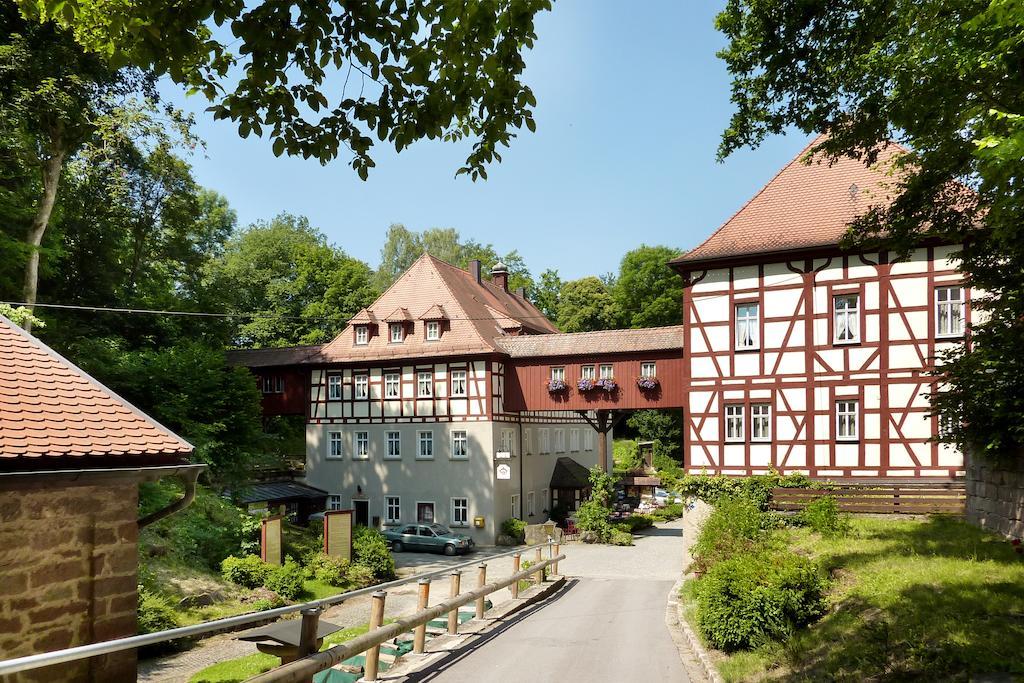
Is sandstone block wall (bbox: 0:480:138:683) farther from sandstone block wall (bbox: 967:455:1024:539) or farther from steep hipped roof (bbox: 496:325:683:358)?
steep hipped roof (bbox: 496:325:683:358)

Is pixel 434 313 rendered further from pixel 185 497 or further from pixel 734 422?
pixel 185 497

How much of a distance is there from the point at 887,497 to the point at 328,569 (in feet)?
50.9

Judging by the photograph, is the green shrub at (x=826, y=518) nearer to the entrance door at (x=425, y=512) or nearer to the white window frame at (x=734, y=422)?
the white window frame at (x=734, y=422)

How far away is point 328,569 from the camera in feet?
74.2

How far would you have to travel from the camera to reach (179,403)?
81.7 ft

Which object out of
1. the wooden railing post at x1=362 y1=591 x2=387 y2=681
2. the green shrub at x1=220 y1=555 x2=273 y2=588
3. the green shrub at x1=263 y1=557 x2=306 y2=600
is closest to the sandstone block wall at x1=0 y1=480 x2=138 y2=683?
the wooden railing post at x1=362 y1=591 x2=387 y2=681

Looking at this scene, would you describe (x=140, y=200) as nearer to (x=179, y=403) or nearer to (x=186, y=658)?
(x=179, y=403)

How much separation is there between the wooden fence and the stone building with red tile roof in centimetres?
1761

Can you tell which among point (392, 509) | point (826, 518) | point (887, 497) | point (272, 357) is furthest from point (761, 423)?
point (272, 357)

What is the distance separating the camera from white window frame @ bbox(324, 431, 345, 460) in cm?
3453

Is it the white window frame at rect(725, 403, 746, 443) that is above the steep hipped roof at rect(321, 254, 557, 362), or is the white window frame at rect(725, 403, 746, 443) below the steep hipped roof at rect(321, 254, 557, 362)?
below

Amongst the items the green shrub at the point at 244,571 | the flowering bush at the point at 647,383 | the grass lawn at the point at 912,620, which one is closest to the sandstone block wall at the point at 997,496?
the grass lawn at the point at 912,620

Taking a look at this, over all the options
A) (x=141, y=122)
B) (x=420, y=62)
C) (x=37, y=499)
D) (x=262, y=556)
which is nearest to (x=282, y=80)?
(x=420, y=62)

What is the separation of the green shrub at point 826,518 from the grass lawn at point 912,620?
2.87m
